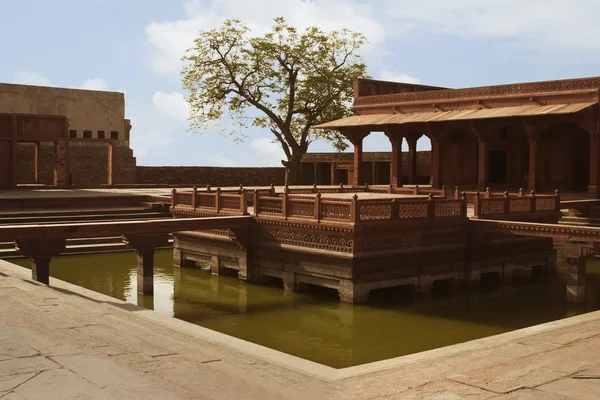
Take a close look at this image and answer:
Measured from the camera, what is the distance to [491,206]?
769 inches

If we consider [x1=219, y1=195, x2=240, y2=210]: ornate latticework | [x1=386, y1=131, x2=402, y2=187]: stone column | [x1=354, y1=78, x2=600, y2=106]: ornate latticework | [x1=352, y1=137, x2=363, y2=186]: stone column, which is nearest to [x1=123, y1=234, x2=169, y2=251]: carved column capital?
[x1=219, y1=195, x2=240, y2=210]: ornate latticework

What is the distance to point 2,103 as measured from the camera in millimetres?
37906

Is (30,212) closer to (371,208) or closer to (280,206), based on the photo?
(280,206)

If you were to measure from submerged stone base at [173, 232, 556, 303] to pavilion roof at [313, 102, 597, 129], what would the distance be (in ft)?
15.8

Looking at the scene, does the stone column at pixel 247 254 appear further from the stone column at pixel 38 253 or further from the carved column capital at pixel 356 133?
the carved column capital at pixel 356 133

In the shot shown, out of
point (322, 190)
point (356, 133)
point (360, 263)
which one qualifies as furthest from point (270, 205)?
point (356, 133)

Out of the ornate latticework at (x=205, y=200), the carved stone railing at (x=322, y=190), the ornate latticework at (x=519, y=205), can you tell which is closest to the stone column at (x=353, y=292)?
the ornate latticework at (x=519, y=205)

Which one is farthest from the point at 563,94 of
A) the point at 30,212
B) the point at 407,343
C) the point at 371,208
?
the point at 30,212

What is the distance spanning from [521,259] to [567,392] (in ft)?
46.2

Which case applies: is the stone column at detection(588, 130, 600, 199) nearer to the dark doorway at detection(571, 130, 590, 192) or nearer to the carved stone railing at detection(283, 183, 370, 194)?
the dark doorway at detection(571, 130, 590, 192)

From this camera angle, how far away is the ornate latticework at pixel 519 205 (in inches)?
789

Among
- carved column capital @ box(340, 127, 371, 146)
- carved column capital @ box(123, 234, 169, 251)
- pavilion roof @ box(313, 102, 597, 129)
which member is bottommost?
carved column capital @ box(123, 234, 169, 251)

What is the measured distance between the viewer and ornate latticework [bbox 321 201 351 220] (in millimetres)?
16781

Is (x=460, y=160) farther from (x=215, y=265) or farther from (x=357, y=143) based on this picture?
(x=215, y=265)
